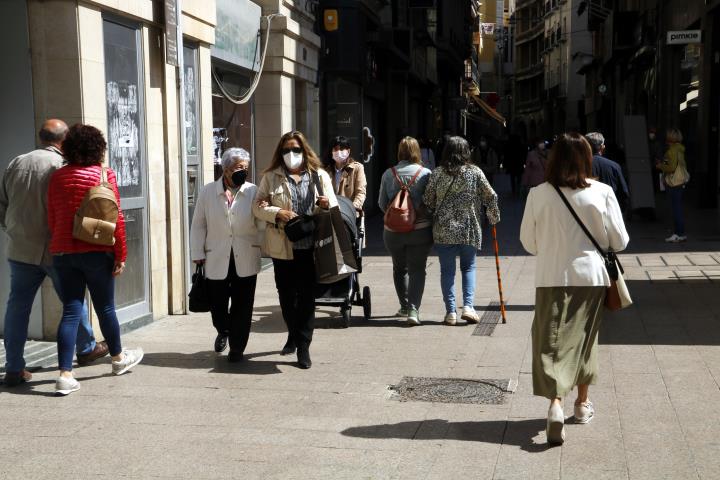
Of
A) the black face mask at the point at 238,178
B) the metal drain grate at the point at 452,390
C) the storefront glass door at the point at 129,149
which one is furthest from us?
the storefront glass door at the point at 129,149

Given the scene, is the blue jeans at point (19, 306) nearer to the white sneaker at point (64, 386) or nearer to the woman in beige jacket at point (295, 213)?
the white sneaker at point (64, 386)

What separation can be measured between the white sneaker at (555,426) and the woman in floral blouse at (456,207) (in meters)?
3.82

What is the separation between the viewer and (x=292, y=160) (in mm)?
7523

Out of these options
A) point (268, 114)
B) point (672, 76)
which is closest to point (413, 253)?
point (268, 114)

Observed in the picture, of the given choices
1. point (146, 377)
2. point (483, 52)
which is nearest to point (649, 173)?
point (146, 377)

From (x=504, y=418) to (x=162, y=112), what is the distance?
5110 mm

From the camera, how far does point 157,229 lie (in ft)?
31.4

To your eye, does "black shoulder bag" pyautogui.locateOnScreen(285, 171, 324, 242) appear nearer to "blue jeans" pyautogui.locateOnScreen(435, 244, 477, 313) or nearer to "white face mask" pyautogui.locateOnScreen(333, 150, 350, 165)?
"blue jeans" pyautogui.locateOnScreen(435, 244, 477, 313)

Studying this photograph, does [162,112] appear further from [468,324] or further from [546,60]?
[546,60]

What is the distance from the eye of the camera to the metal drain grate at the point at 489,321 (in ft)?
29.2

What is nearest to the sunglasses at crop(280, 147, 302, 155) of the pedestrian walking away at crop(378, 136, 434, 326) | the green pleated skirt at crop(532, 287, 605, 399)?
the pedestrian walking away at crop(378, 136, 434, 326)

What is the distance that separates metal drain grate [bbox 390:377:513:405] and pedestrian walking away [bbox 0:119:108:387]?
2.33 m

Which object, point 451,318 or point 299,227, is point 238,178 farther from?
point 451,318

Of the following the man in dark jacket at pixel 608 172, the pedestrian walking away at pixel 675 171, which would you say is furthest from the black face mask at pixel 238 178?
the pedestrian walking away at pixel 675 171
